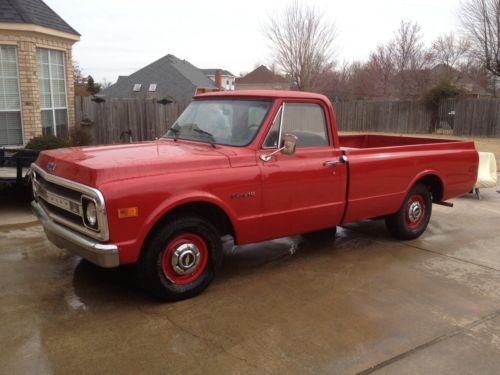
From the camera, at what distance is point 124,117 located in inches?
551

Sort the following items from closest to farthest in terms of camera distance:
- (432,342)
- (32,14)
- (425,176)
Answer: (432,342) → (425,176) → (32,14)

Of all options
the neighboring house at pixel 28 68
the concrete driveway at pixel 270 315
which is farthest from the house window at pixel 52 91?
the concrete driveway at pixel 270 315

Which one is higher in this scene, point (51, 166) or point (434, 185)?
point (51, 166)

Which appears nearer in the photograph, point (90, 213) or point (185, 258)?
point (90, 213)

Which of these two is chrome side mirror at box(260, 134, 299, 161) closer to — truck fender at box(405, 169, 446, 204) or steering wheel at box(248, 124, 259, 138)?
steering wheel at box(248, 124, 259, 138)

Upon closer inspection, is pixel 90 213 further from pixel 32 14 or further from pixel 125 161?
pixel 32 14

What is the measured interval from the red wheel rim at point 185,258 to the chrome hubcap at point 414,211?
320 centimetres

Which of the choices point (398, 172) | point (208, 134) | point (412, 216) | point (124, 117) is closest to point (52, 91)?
point (124, 117)

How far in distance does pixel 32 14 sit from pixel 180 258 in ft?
30.0

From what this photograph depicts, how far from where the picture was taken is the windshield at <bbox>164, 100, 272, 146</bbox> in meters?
4.91

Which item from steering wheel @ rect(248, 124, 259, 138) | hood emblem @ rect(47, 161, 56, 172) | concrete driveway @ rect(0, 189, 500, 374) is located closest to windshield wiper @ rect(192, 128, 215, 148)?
steering wheel @ rect(248, 124, 259, 138)

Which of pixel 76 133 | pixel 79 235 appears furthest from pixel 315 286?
pixel 76 133

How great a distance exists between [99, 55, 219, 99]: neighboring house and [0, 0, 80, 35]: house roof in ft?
88.5

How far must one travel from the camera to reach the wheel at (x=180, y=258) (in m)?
4.09
